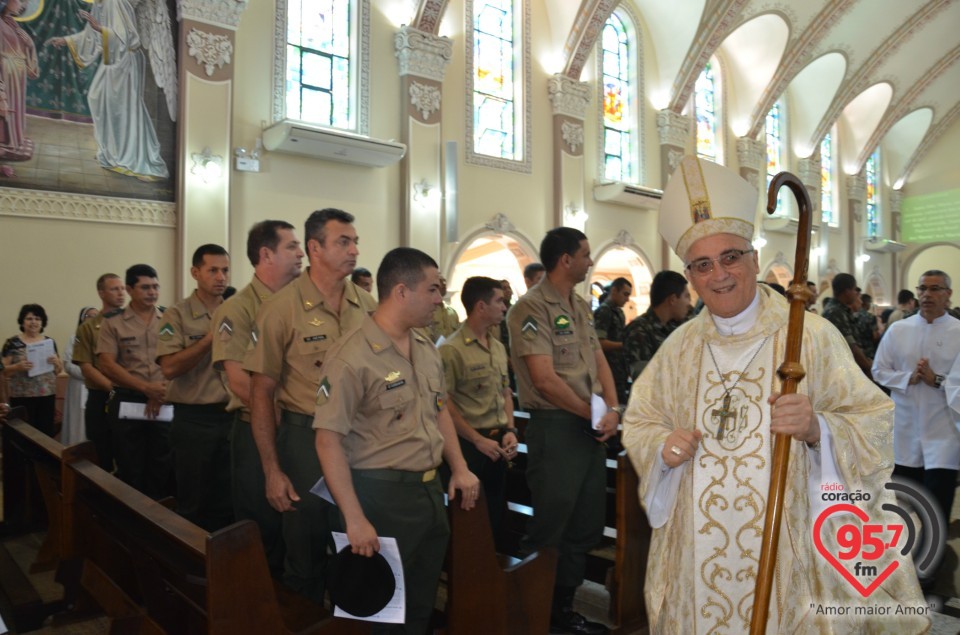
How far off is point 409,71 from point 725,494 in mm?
8252

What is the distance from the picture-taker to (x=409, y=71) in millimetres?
9125

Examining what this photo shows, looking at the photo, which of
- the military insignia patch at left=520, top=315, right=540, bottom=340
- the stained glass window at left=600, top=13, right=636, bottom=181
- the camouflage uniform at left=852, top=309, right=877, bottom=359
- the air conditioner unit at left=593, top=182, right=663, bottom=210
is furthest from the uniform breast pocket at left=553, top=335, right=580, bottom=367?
the stained glass window at left=600, top=13, right=636, bottom=181

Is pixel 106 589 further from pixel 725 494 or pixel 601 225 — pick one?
pixel 601 225

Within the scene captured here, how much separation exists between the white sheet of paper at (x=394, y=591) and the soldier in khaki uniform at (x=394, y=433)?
0.12ft

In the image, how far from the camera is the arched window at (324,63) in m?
8.45

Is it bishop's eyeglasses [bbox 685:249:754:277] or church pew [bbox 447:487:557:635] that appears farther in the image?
church pew [bbox 447:487:557:635]

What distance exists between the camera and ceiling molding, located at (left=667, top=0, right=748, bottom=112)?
11625 millimetres

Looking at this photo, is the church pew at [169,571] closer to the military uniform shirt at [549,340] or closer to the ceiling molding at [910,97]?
the military uniform shirt at [549,340]

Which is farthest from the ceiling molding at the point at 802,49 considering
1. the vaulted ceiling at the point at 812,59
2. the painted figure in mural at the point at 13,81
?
the painted figure in mural at the point at 13,81

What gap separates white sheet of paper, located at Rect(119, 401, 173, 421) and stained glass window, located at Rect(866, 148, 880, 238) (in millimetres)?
18698

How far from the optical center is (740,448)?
1802 mm

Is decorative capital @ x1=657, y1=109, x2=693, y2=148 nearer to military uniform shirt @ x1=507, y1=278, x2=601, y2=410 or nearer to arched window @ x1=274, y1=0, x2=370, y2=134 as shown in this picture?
arched window @ x1=274, y1=0, x2=370, y2=134

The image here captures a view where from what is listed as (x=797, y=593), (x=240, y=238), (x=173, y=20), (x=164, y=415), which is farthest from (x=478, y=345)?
(x=173, y=20)

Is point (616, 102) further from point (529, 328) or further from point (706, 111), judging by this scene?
point (529, 328)
